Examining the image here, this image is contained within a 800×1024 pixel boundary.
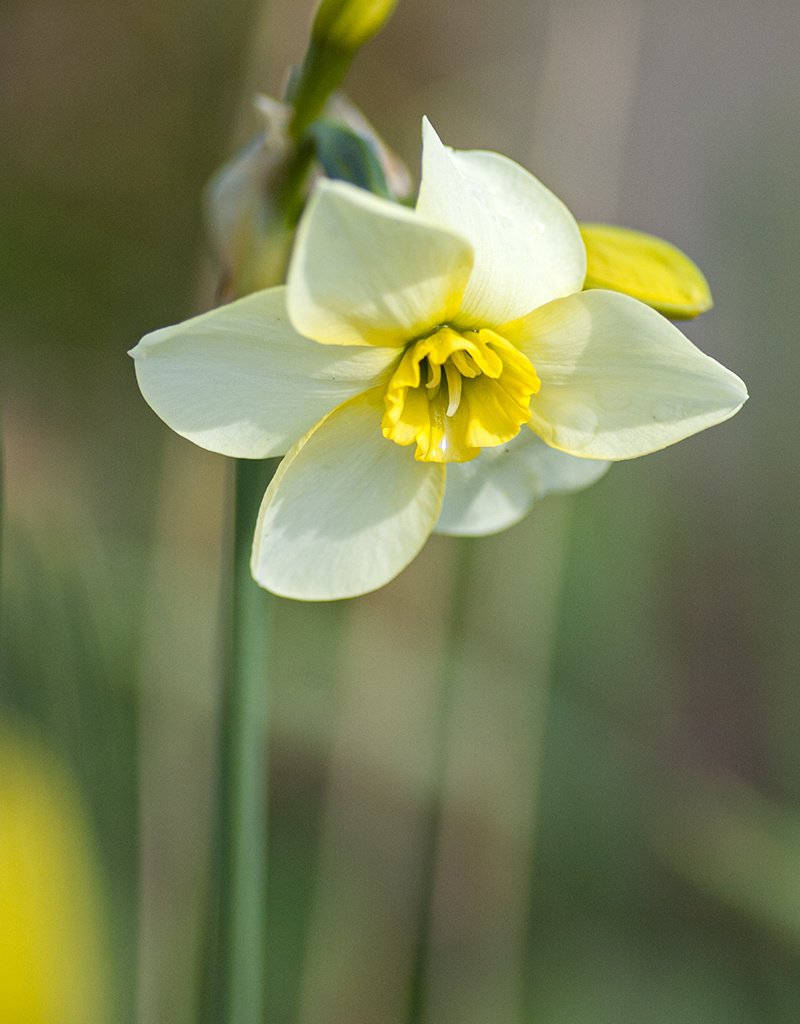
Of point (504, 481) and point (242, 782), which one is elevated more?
point (504, 481)

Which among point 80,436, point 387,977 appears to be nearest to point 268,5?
point 80,436

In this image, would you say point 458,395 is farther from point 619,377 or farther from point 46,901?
point 46,901

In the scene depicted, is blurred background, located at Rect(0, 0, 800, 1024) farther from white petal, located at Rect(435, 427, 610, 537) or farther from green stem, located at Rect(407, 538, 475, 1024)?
white petal, located at Rect(435, 427, 610, 537)

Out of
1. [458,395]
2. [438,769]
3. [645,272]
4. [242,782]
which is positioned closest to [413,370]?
[458,395]

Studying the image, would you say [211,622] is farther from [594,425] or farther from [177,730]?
[594,425]

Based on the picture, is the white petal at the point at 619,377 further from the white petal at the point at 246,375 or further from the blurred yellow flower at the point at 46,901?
the blurred yellow flower at the point at 46,901

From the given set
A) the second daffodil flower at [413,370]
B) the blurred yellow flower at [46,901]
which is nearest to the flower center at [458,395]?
the second daffodil flower at [413,370]

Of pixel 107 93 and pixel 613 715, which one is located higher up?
pixel 107 93
